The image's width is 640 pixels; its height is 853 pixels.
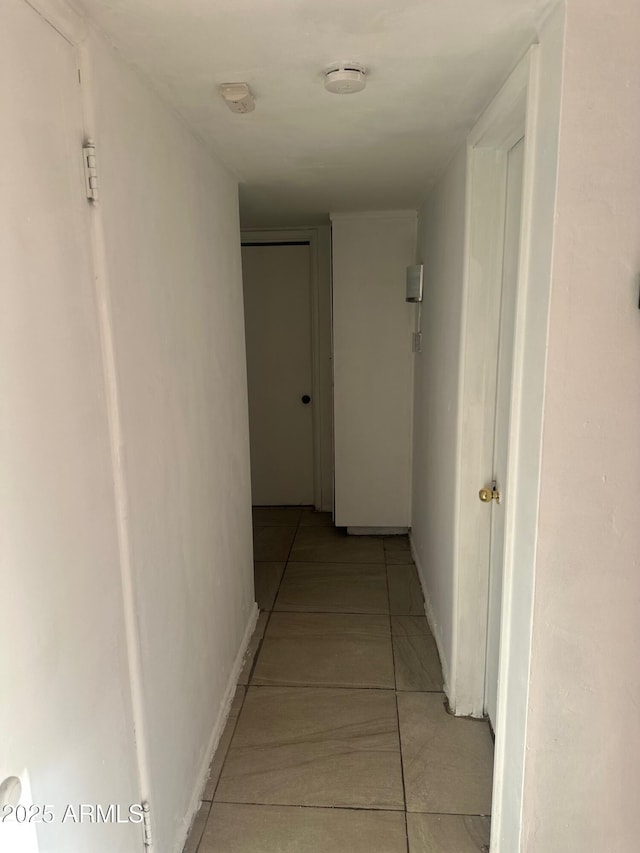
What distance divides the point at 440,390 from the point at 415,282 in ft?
2.99

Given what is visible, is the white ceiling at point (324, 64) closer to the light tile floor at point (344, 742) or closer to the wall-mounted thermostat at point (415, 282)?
the wall-mounted thermostat at point (415, 282)

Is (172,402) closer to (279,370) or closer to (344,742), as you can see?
(344,742)

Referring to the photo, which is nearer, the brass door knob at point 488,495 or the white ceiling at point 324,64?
the white ceiling at point 324,64

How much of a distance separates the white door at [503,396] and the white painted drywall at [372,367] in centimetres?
177

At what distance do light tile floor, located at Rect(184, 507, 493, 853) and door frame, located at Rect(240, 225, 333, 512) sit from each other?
126 centimetres

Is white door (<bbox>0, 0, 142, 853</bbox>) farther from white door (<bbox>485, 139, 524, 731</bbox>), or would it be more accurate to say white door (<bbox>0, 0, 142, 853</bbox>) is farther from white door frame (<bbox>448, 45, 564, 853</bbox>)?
white door (<bbox>485, 139, 524, 731</bbox>)

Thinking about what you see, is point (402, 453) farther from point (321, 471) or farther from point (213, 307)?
point (213, 307)

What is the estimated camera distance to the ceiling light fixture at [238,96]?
59.1 inches

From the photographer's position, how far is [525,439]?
134cm

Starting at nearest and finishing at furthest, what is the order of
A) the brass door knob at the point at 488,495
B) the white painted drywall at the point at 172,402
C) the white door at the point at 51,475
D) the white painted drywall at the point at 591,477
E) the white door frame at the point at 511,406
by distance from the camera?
the white door at the point at 51,475 < the white painted drywall at the point at 591,477 < the white door frame at the point at 511,406 < the white painted drywall at the point at 172,402 < the brass door knob at the point at 488,495

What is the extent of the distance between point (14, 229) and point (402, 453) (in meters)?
3.26

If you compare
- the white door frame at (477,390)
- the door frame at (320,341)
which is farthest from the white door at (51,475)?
the door frame at (320,341)

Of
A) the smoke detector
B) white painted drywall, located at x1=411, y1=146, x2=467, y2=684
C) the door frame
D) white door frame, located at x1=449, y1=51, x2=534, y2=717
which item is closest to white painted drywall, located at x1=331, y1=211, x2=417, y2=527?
white painted drywall, located at x1=411, y1=146, x2=467, y2=684

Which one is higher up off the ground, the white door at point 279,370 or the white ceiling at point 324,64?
the white ceiling at point 324,64
